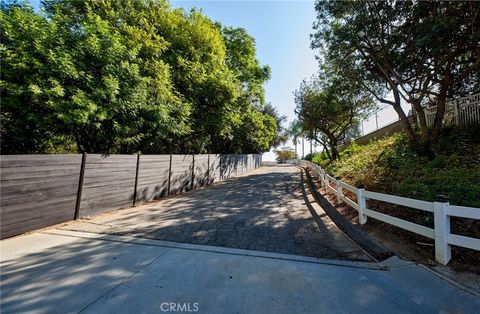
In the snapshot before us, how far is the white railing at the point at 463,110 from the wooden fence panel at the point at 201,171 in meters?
11.2

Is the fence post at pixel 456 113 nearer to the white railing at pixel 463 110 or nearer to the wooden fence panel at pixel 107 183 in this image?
the white railing at pixel 463 110

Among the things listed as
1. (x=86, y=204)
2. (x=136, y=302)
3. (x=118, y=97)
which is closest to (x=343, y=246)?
(x=136, y=302)

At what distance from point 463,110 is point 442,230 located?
28.7 feet

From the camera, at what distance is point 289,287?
249 centimetres

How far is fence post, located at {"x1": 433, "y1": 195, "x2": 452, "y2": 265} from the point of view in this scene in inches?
112

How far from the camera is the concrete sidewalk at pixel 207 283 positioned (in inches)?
84.8

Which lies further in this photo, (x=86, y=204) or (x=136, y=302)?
(x=86, y=204)

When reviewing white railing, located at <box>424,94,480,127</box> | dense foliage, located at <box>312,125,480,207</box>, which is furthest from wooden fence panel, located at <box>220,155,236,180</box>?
white railing, located at <box>424,94,480,127</box>

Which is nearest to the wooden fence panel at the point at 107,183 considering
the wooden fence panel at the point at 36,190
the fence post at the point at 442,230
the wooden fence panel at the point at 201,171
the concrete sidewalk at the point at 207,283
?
the wooden fence panel at the point at 36,190

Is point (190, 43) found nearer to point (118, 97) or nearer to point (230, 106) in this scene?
point (230, 106)

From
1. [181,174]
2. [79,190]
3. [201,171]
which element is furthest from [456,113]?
[79,190]

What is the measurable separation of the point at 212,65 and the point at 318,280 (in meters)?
12.3

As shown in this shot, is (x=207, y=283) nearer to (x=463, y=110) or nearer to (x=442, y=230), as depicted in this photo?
(x=442, y=230)

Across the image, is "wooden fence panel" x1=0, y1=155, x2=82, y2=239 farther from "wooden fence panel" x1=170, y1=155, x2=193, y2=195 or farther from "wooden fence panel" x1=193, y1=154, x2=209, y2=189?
"wooden fence panel" x1=193, y1=154, x2=209, y2=189
